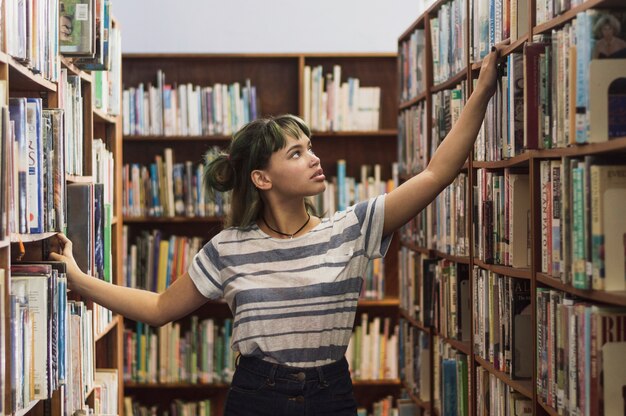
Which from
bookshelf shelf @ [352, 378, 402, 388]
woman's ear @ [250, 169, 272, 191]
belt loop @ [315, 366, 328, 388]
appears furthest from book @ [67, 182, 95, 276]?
bookshelf shelf @ [352, 378, 402, 388]

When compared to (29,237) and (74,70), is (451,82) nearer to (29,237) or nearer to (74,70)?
(74,70)

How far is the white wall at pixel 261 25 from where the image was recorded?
5.52 meters

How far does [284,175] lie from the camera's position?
246cm

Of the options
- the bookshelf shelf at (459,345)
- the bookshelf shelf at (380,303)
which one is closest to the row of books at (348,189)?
the bookshelf shelf at (380,303)

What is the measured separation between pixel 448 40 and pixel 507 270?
3.80ft

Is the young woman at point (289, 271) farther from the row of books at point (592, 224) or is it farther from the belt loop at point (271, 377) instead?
the row of books at point (592, 224)

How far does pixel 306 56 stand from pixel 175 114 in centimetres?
79

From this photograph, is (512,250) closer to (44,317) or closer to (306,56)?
(44,317)

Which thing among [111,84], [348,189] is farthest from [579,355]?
[348,189]

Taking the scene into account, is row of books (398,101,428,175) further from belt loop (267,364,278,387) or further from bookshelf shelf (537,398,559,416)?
belt loop (267,364,278,387)

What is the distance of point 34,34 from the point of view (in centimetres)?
237

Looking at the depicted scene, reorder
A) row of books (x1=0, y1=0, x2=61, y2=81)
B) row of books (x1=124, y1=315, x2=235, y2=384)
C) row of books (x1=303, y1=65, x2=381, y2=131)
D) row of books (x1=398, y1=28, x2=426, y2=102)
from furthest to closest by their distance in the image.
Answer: row of books (x1=303, y1=65, x2=381, y2=131) < row of books (x1=124, y1=315, x2=235, y2=384) < row of books (x1=398, y1=28, x2=426, y2=102) < row of books (x1=0, y1=0, x2=61, y2=81)

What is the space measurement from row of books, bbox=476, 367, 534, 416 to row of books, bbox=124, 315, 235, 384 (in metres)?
2.18

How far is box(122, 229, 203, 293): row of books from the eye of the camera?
16.7ft
